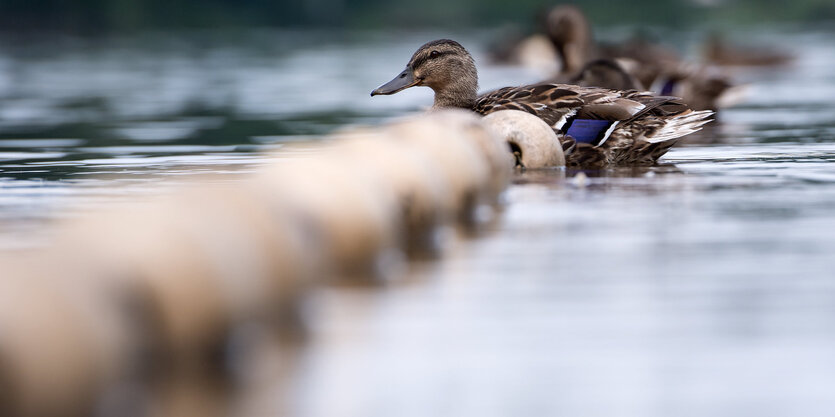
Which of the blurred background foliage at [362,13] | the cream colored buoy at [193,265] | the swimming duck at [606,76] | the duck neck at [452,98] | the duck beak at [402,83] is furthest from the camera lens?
the blurred background foliage at [362,13]

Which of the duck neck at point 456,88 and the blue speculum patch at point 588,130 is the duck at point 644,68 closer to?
the duck neck at point 456,88

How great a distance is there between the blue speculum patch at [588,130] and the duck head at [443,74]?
3.99ft

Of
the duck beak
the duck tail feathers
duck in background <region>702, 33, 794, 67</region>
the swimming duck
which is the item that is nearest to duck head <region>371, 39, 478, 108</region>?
the duck beak

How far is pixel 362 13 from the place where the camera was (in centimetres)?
6825

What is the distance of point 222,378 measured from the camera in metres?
4.61

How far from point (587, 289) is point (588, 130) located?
5.02 metres

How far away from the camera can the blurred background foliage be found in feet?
199

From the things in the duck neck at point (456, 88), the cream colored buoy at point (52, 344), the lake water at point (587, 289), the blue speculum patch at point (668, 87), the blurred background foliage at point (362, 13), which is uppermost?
the blurred background foliage at point (362, 13)

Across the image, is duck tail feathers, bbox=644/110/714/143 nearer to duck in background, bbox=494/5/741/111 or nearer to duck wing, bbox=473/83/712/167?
duck wing, bbox=473/83/712/167

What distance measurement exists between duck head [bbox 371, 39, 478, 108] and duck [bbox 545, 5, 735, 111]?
8.69 ft

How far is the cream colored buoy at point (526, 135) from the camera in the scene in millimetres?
10469

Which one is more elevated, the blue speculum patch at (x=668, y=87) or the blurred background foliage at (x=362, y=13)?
the blurred background foliage at (x=362, y=13)

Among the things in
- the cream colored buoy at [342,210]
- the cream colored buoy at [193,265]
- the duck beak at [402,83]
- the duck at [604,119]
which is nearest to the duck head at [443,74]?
the duck beak at [402,83]

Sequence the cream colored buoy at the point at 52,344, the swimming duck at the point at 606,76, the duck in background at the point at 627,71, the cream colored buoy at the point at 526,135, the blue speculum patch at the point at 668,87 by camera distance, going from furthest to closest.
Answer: the blue speculum patch at the point at 668,87 → the duck in background at the point at 627,71 → the swimming duck at the point at 606,76 → the cream colored buoy at the point at 526,135 → the cream colored buoy at the point at 52,344
